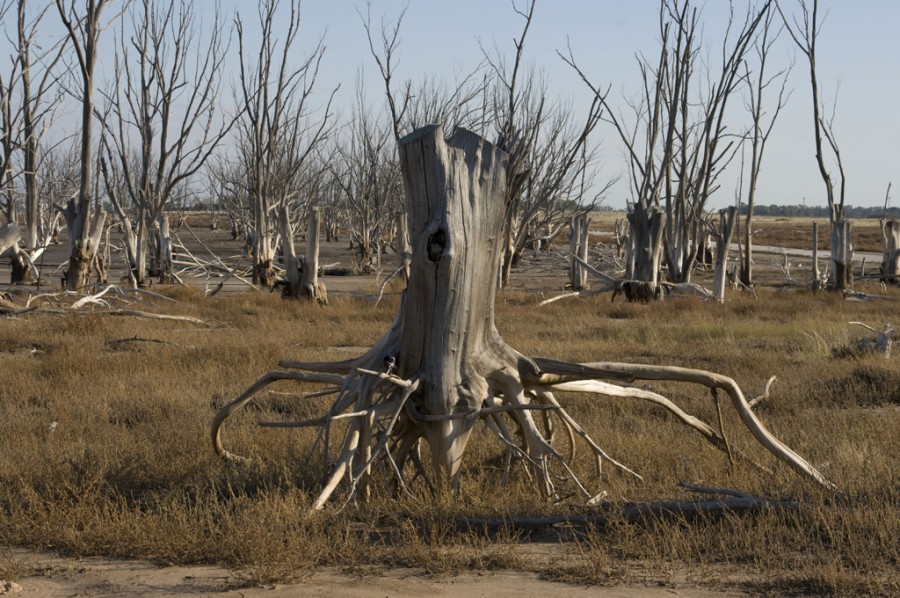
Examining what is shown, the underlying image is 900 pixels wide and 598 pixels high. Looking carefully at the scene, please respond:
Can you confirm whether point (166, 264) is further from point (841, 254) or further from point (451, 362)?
point (451, 362)

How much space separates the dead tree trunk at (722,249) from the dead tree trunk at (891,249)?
5.05 m

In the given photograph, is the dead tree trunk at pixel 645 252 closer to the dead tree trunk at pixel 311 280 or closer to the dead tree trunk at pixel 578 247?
the dead tree trunk at pixel 578 247

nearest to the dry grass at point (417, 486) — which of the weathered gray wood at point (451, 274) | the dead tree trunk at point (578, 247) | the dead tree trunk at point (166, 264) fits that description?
the weathered gray wood at point (451, 274)

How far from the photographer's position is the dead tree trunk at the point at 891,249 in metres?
22.6

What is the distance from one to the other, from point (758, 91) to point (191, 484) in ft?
65.6

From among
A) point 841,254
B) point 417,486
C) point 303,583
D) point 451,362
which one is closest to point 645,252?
point 841,254

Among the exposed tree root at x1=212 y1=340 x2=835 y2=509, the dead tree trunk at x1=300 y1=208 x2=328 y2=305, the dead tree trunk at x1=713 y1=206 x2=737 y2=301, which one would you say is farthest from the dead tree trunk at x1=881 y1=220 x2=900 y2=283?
the exposed tree root at x1=212 y1=340 x2=835 y2=509

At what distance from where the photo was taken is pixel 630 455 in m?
5.70

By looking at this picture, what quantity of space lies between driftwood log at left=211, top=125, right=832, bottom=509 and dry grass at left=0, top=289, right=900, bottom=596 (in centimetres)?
26

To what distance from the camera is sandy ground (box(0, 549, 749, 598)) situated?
12.0 feet

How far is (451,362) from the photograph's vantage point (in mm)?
4676

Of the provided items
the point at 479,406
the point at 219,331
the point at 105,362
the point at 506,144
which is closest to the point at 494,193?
the point at 506,144

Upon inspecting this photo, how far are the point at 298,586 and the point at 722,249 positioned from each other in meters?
16.1

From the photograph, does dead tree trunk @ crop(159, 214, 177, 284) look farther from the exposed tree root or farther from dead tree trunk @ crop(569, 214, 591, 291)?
the exposed tree root
